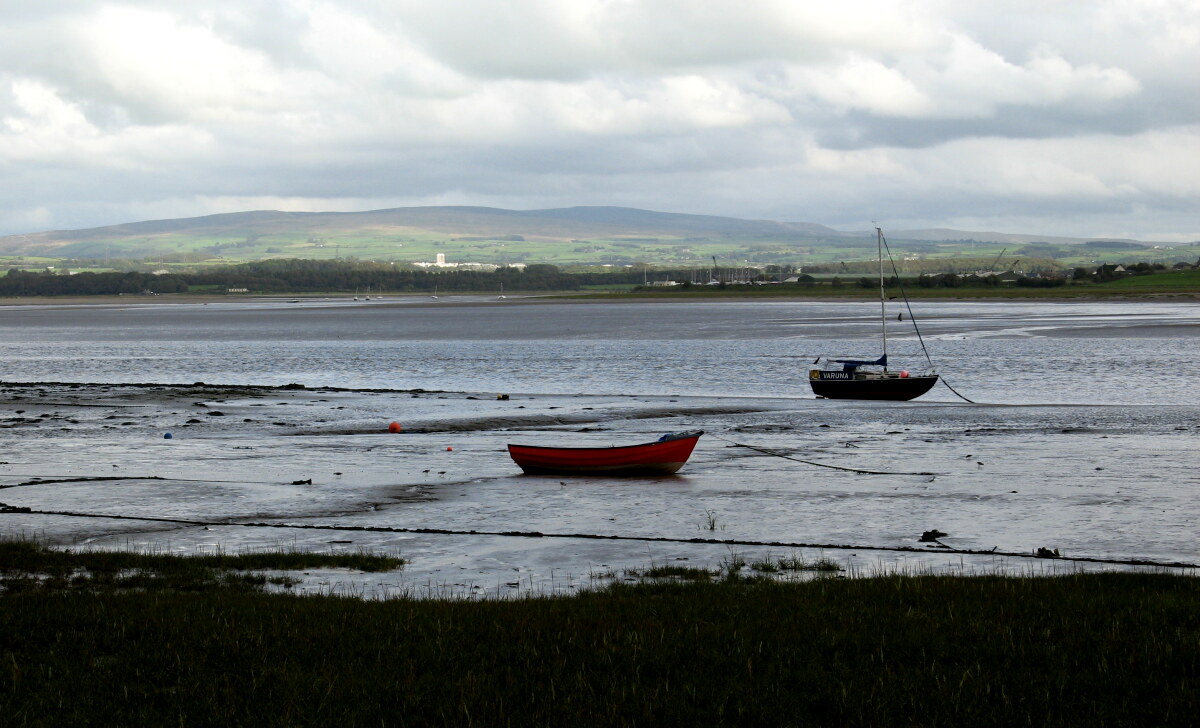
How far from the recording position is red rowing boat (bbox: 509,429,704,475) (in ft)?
92.1

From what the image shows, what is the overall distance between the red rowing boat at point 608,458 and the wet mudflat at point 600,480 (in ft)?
1.54

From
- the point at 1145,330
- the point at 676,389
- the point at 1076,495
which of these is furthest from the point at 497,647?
the point at 1145,330

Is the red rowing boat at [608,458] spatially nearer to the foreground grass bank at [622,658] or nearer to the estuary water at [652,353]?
the foreground grass bank at [622,658]

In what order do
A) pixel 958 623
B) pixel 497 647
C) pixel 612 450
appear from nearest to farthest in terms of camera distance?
1. pixel 497 647
2. pixel 958 623
3. pixel 612 450

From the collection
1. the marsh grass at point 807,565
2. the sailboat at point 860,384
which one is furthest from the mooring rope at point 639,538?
the sailboat at point 860,384

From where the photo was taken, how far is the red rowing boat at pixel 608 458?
2808 cm

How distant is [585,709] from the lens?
9102 mm

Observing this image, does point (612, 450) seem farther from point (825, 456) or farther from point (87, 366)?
point (87, 366)

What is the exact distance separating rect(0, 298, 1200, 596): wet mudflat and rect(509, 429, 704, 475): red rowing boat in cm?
47

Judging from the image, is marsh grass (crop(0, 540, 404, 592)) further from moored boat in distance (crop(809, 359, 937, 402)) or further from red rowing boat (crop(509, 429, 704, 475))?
moored boat in distance (crop(809, 359, 937, 402))

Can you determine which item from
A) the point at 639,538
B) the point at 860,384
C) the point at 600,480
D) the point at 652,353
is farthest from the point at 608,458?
the point at 652,353

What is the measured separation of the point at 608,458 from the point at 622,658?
17.6m

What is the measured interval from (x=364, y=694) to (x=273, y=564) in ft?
26.2

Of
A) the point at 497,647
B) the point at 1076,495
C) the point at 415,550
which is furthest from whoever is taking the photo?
the point at 1076,495
